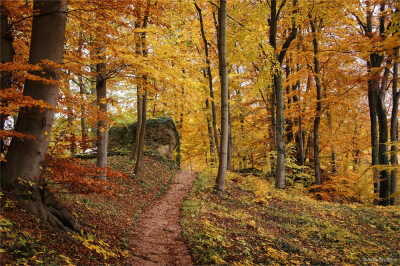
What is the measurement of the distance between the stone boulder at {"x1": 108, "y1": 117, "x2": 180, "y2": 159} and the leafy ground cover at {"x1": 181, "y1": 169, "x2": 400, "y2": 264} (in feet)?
25.1

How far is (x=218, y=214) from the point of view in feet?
24.6

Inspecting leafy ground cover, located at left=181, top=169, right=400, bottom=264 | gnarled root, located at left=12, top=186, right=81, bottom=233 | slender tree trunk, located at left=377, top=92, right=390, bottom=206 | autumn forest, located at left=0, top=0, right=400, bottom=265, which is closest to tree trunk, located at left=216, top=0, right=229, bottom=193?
autumn forest, located at left=0, top=0, right=400, bottom=265

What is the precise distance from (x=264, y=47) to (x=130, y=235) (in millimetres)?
8601

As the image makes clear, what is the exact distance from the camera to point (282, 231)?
7145mm

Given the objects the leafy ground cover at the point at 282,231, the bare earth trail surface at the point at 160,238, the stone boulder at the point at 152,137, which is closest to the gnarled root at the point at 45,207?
the bare earth trail surface at the point at 160,238

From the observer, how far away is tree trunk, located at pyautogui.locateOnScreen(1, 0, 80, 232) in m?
4.13

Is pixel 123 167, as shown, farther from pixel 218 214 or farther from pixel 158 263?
pixel 158 263

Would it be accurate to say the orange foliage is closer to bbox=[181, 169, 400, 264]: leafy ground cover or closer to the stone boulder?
bbox=[181, 169, 400, 264]: leafy ground cover

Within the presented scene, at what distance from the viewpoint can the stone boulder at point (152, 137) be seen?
16578mm

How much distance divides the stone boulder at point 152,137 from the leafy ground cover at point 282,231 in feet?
25.1

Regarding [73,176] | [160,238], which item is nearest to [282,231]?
[160,238]

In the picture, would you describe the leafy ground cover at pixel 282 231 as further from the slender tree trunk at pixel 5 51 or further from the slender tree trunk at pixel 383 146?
the slender tree trunk at pixel 5 51

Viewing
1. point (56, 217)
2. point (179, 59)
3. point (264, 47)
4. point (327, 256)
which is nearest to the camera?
point (56, 217)

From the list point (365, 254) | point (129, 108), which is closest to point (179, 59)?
point (365, 254)
